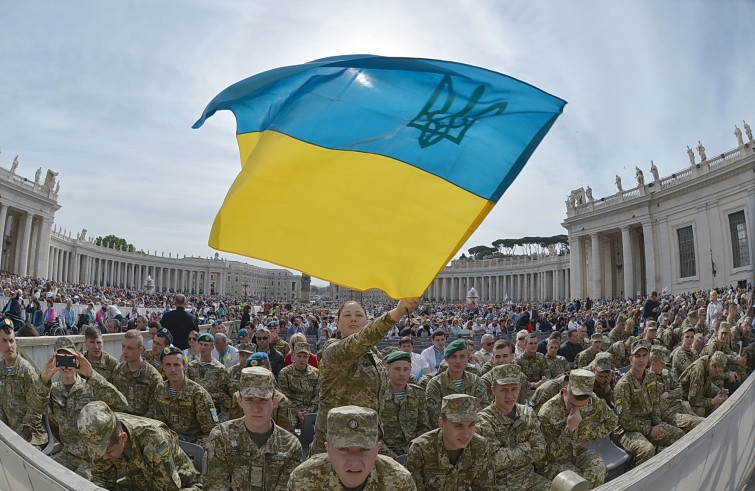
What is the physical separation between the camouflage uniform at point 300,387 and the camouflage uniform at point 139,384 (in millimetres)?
1537

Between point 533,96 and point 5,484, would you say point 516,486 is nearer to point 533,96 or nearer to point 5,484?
point 533,96

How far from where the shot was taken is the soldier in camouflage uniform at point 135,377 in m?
6.64

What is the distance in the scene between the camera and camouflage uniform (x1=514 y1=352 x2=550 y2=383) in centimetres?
904

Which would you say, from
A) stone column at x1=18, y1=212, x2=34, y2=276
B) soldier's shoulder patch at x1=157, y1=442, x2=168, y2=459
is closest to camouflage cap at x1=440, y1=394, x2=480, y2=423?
soldier's shoulder patch at x1=157, y1=442, x2=168, y2=459

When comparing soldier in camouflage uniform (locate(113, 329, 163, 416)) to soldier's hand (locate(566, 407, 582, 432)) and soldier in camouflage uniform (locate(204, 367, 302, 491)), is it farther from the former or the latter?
soldier's hand (locate(566, 407, 582, 432))

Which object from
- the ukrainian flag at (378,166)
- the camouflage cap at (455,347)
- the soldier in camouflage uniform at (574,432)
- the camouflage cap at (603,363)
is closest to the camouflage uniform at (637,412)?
the camouflage cap at (603,363)

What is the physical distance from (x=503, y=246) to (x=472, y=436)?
14324cm

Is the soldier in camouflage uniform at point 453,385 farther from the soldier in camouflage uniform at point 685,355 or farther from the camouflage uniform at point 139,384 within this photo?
the soldier in camouflage uniform at point 685,355

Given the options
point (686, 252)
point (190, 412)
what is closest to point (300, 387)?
point (190, 412)

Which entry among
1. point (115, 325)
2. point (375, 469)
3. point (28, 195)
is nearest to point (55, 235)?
point (28, 195)

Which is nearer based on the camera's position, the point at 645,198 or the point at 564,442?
the point at 564,442

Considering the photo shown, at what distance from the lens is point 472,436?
3.97m

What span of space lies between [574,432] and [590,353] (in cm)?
494

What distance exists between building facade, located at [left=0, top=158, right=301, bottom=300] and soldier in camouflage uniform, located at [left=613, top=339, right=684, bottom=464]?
55.4 meters
